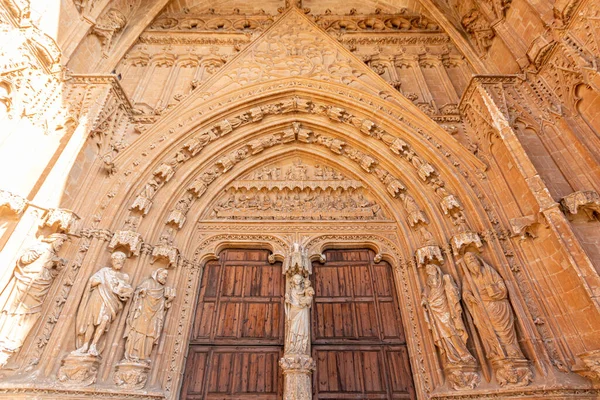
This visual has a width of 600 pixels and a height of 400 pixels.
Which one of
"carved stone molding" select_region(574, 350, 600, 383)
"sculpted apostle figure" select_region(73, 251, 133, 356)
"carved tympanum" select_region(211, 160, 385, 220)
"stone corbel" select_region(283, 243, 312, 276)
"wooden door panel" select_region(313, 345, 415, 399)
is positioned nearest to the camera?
"carved stone molding" select_region(574, 350, 600, 383)

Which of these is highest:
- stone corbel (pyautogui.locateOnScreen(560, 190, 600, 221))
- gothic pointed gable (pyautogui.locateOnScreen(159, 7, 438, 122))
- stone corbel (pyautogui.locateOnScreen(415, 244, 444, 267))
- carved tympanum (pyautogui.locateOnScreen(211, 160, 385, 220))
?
gothic pointed gable (pyautogui.locateOnScreen(159, 7, 438, 122))

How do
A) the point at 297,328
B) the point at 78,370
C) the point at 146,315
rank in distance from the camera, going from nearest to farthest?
the point at 78,370
the point at 146,315
the point at 297,328

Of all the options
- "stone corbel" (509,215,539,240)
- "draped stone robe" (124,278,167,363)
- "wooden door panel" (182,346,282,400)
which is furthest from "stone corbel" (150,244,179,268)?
"stone corbel" (509,215,539,240)

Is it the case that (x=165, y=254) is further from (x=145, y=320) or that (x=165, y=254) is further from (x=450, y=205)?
(x=450, y=205)

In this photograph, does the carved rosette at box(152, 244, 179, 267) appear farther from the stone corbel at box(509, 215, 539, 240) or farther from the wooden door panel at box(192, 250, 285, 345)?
the stone corbel at box(509, 215, 539, 240)

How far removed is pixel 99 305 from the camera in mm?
5191

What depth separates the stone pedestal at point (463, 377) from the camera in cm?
489

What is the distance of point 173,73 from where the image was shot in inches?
347

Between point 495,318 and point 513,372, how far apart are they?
736 mm

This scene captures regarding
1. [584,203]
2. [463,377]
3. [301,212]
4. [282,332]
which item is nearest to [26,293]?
[282,332]

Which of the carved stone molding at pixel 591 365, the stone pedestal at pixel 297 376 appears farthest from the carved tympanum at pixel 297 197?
the carved stone molding at pixel 591 365

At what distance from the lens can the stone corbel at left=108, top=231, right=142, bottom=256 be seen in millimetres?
5871

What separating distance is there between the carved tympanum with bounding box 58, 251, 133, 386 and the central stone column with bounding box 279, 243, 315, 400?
277 cm

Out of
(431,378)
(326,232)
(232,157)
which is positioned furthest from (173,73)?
(431,378)
